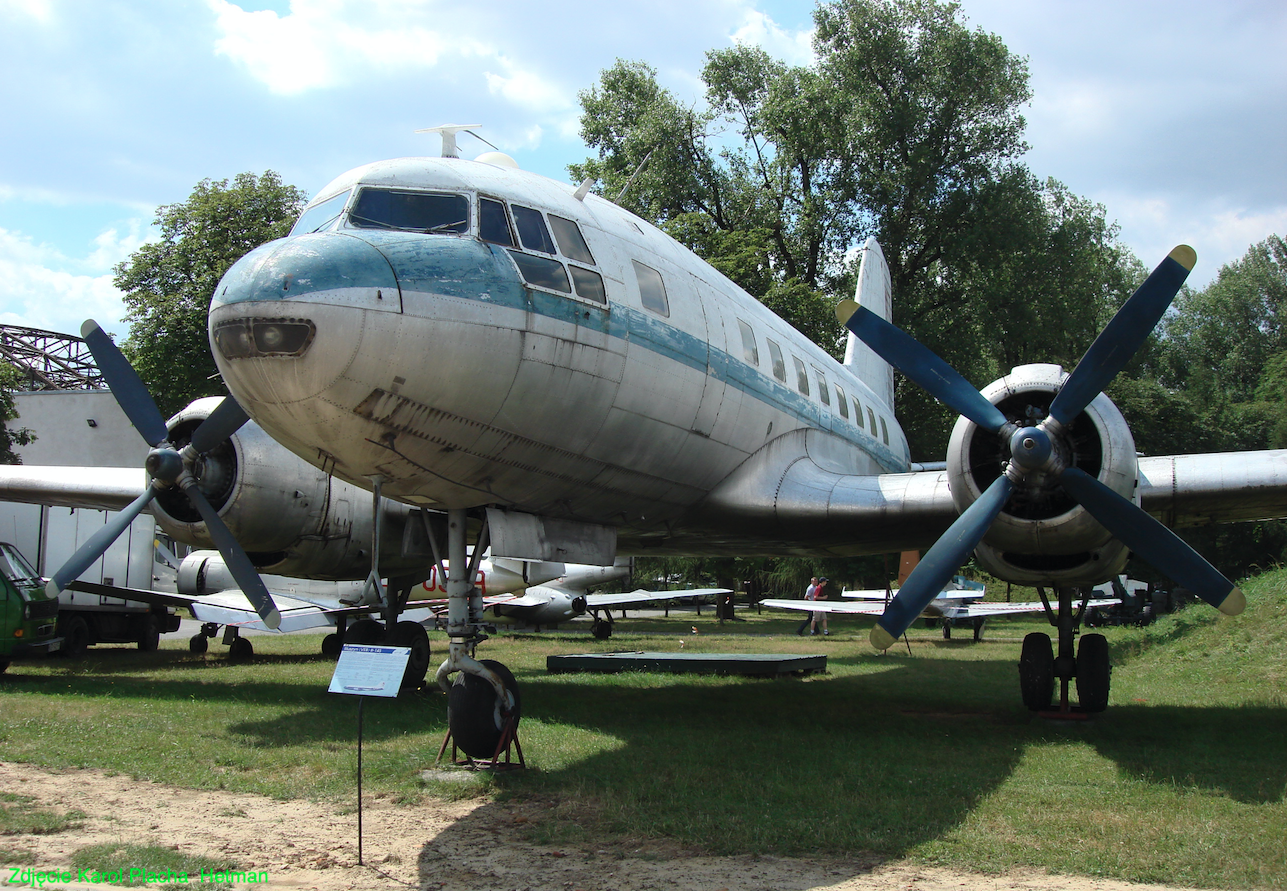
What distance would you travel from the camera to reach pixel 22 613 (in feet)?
42.8

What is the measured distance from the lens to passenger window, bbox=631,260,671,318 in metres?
8.42

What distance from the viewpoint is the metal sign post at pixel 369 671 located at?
574cm

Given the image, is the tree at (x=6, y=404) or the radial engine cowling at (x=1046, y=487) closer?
the radial engine cowling at (x=1046, y=487)

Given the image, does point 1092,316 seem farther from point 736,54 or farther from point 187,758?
point 187,758

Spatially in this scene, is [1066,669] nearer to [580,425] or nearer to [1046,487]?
[1046,487]

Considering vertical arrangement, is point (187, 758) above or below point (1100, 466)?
below

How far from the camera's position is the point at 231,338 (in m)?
6.08

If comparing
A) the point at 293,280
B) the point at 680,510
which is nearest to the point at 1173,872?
the point at 680,510

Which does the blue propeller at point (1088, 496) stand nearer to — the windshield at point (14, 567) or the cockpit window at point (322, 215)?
the cockpit window at point (322, 215)

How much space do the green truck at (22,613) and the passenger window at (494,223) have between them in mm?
9396

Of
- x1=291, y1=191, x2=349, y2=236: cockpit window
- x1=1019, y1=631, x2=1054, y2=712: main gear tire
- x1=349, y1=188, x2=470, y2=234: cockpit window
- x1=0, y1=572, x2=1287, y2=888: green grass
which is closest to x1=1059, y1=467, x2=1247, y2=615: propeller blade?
x1=0, y1=572, x2=1287, y2=888: green grass

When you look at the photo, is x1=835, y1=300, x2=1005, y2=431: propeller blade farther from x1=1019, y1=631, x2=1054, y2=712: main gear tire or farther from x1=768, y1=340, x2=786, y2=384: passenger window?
x1=1019, y1=631, x2=1054, y2=712: main gear tire

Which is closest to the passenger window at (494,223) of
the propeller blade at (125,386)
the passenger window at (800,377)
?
the passenger window at (800,377)

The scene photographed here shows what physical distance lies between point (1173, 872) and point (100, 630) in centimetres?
1979
